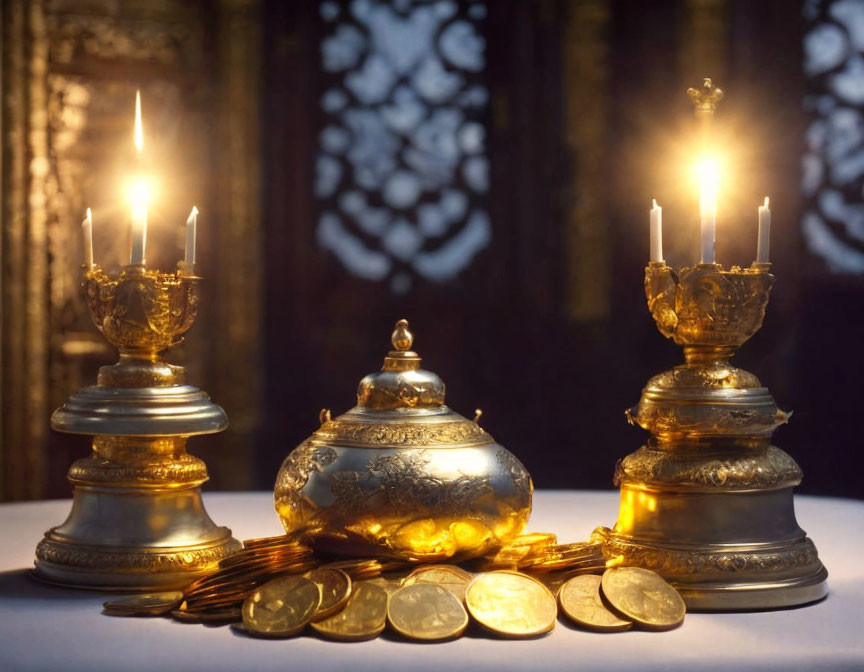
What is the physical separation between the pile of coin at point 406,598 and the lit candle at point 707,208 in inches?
16.8

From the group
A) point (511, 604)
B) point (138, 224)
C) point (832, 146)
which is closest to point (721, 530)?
point (511, 604)

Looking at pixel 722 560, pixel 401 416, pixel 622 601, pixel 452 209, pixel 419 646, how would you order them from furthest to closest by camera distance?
pixel 452 209 → pixel 401 416 → pixel 722 560 → pixel 622 601 → pixel 419 646

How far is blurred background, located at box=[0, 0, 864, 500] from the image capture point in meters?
3.56

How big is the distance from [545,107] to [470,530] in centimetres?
233

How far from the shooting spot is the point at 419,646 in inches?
53.5

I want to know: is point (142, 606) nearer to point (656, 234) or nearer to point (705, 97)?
point (656, 234)

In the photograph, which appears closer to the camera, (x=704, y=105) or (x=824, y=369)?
(x=704, y=105)

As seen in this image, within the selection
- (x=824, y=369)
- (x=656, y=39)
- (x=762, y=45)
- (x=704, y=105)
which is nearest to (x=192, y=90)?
(x=656, y=39)

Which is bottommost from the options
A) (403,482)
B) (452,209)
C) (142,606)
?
(142,606)

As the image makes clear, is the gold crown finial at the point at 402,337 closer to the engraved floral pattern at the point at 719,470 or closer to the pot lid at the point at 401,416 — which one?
the pot lid at the point at 401,416

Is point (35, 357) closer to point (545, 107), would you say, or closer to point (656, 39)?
point (545, 107)

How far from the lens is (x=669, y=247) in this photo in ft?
12.3

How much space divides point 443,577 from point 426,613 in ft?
0.43

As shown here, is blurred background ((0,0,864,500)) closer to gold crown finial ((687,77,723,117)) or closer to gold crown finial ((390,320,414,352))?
gold crown finial ((687,77,723,117))
